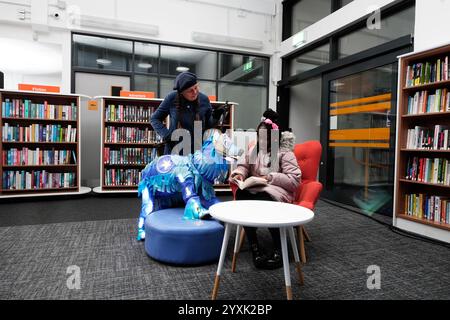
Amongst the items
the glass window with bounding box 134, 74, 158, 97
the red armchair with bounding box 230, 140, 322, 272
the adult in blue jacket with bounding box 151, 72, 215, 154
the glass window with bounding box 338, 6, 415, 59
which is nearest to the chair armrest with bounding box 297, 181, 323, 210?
the red armchair with bounding box 230, 140, 322, 272

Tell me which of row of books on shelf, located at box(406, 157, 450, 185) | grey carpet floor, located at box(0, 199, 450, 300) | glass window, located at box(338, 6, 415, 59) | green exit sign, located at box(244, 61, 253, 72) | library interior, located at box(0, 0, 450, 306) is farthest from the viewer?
green exit sign, located at box(244, 61, 253, 72)

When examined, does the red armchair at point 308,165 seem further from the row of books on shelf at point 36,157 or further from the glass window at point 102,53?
the glass window at point 102,53

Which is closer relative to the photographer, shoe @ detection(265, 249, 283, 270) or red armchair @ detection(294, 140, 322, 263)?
shoe @ detection(265, 249, 283, 270)

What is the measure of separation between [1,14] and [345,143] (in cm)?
547

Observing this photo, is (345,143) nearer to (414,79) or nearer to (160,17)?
(414,79)

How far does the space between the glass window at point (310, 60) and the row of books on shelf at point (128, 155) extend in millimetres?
3095

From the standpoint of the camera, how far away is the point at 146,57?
219 inches

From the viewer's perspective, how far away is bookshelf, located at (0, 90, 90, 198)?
4.28 meters

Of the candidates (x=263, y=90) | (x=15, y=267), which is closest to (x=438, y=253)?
(x=15, y=267)

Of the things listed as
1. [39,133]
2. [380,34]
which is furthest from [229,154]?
[39,133]

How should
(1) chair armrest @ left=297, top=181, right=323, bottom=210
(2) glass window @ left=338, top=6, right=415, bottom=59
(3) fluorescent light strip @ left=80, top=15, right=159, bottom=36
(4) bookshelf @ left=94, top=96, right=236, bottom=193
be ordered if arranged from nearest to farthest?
1. (1) chair armrest @ left=297, top=181, right=323, bottom=210
2. (2) glass window @ left=338, top=6, right=415, bottom=59
3. (4) bookshelf @ left=94, top=96, right=236, bottom=193
4. (3) fluorescent light strip @ left=80, top=15, right=159, bottom=36

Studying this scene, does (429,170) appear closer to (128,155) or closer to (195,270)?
(195,270)

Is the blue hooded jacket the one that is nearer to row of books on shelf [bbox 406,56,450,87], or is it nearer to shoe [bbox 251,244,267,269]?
shoe [bbox 251,244,267,269]

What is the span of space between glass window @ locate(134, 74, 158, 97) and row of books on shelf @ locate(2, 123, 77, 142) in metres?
1.46
